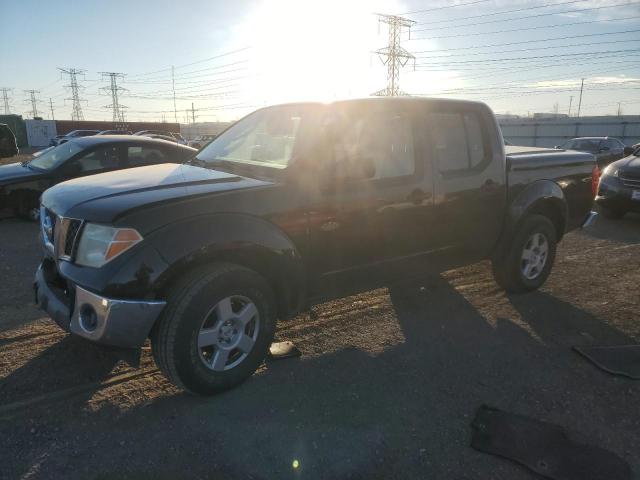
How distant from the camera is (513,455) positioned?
8.46 ft

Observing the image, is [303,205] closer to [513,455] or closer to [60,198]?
[60,198]

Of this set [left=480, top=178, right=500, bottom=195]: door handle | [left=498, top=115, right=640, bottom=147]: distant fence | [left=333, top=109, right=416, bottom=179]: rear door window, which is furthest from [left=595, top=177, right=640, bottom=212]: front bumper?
[left=498, top=115, right=640, bottom=147]: distant fence

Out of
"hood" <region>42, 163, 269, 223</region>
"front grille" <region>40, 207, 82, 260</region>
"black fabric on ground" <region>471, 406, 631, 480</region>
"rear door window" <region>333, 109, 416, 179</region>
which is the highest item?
"rear door window" <region>333, 109, 416, 179</region>

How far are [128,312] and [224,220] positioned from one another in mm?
759

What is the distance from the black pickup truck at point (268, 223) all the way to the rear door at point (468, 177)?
15mm

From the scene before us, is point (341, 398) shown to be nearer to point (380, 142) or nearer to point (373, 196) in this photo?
point (373, 196)

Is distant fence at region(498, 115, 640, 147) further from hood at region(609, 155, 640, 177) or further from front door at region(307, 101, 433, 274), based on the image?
front door at region(307, 101, 433, 274)

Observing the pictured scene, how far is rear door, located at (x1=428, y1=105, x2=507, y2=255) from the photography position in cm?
408

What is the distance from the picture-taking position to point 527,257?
197 inches

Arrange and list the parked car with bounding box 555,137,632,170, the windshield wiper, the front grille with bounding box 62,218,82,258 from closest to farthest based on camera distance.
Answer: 1. the front grille with bounding box 62,218,82,258
2. the windshield wiper
3. the parked car with bounding box 555,137,632,170

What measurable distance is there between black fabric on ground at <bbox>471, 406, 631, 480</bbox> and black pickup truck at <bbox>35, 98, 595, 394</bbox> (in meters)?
1.39

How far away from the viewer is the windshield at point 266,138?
3.54 meters

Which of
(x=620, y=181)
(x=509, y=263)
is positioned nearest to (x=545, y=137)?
(x=620, y=181)

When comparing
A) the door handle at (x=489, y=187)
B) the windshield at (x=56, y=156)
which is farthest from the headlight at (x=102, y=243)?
the windshield at (x=56, y=156)
